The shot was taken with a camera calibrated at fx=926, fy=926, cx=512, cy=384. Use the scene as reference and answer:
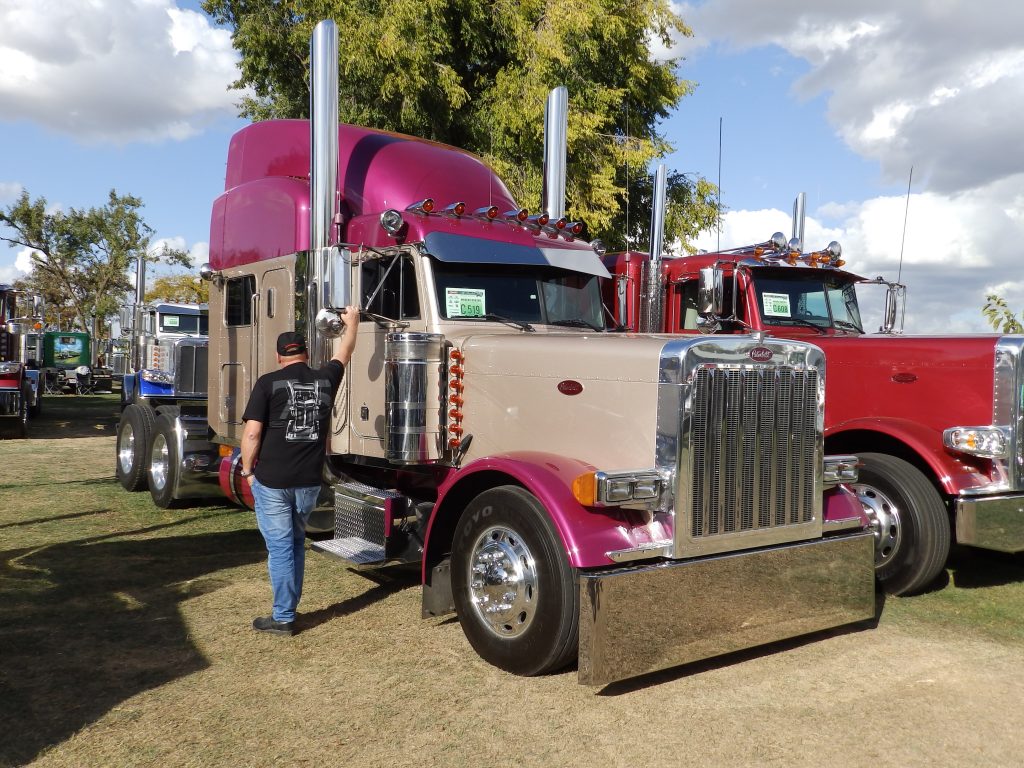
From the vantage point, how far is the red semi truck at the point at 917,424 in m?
6.08

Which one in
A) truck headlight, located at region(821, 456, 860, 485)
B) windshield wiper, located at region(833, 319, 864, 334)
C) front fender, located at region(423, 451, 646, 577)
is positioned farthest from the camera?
windshield wiper, located at region(833, 319, 864, 334)

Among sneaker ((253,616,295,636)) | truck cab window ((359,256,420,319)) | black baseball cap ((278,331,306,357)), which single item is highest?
truck cab window ((359,256,420,319))

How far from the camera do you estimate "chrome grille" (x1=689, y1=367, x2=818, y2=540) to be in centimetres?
460

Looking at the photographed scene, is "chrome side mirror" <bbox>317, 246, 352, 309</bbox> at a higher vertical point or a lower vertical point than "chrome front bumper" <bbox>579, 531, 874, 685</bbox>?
higher

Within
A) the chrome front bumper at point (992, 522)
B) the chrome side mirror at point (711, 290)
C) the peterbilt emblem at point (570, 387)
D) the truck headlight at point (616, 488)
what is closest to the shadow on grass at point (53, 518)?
the peterbilt emblem at point (570, 387)

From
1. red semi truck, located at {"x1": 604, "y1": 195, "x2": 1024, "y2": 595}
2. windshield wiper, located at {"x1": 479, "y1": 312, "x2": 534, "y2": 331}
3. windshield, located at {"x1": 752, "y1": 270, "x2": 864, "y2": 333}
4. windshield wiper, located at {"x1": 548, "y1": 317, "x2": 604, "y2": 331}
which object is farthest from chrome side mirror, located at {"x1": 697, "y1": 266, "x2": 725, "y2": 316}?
windshield wiper, located at {"x1": 479, "y1": 312, "x2": 534, "y2": 331}

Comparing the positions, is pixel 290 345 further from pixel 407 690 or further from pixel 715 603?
pixel 715 603

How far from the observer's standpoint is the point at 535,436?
5.25 metres

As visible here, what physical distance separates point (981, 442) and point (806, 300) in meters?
2.41

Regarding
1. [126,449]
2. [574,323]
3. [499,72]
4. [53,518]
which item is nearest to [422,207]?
[574,323]

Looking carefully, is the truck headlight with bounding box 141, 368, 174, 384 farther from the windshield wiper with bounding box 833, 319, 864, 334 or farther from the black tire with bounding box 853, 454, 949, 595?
the black tire with bounding box 853, 454, 949, 595

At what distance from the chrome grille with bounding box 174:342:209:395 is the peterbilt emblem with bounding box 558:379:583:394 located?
682 cm

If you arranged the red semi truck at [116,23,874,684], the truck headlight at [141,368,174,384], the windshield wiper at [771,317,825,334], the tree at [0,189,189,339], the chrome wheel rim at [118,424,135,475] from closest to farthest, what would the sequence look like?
the red semi truck at [116,23,874,684], the windshield wiper at [771,317,825,334], the chrome wheel rim at [118,424,135,475], the truck headlight at [141,368,174,384], the tree at [0,189,189,339]

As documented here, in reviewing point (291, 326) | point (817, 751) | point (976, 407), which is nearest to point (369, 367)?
point (291, 326)
